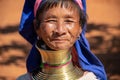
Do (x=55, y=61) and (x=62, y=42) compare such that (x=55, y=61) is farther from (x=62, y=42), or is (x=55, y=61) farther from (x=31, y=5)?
(x=31, y=5)

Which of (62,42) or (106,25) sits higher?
(62,42)

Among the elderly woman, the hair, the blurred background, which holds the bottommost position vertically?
the blurred background

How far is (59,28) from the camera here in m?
2.23

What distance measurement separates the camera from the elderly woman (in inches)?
89.1

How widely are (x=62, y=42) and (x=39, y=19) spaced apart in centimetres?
26

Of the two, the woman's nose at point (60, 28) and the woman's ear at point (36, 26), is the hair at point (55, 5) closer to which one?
the woman's ear at point (36, 26)

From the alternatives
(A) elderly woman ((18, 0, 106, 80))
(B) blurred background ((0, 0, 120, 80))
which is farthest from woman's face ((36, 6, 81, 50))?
(B) blurred background ((0, 0, 120, 80))

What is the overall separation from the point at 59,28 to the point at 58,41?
3.8 inches

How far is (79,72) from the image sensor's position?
2479 mm

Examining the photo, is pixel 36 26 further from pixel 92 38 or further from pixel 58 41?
pixel 92 38

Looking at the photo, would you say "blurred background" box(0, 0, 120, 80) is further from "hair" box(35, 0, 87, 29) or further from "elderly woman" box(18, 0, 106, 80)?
"hair" box(35, 0, 87, 29)

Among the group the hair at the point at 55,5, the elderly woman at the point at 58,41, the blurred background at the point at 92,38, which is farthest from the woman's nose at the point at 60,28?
the blurred background at the point at 92,38

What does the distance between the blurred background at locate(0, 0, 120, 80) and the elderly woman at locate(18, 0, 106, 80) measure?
360cm

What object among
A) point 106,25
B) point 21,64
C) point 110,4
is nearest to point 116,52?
point 106,25
